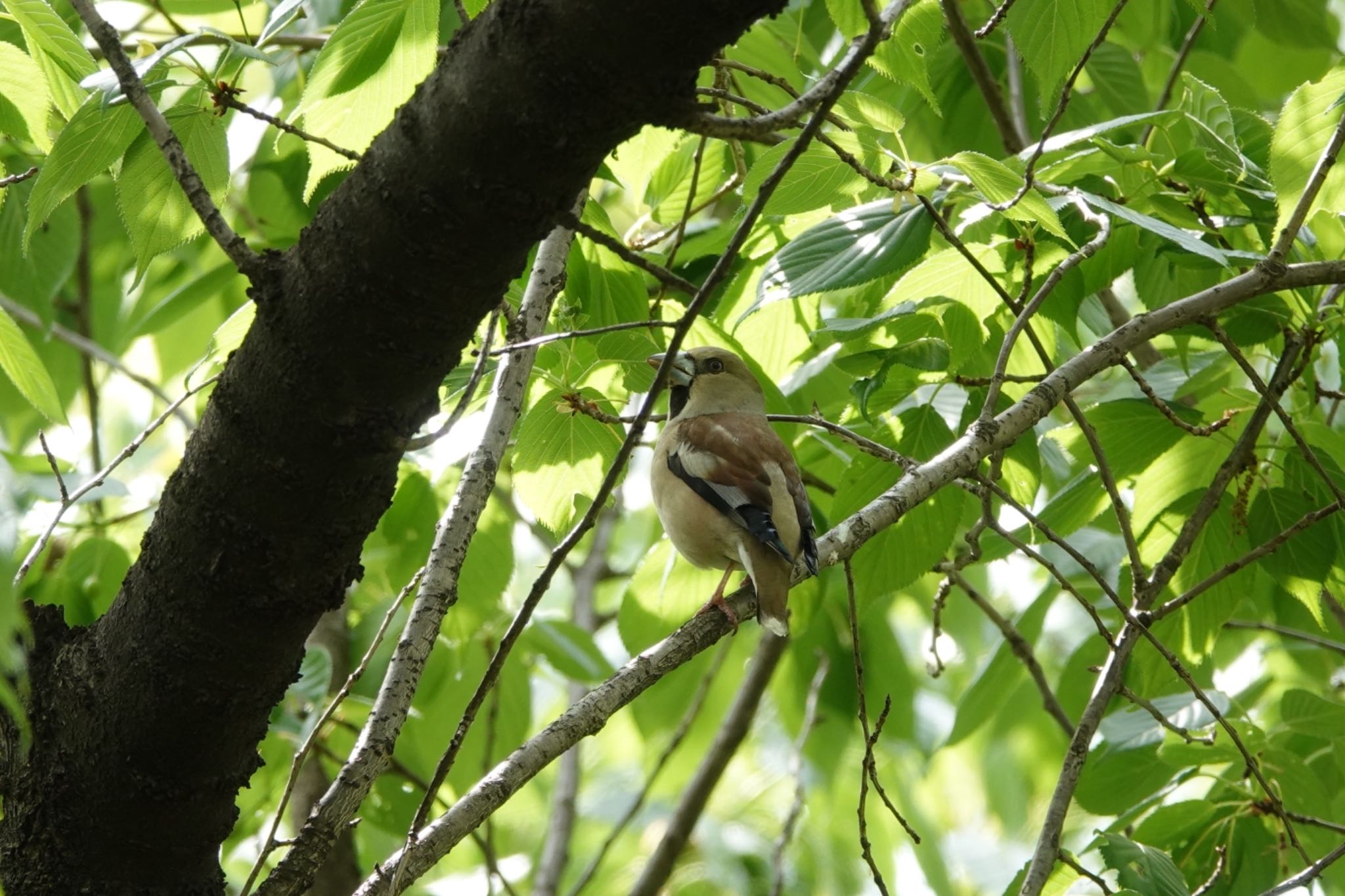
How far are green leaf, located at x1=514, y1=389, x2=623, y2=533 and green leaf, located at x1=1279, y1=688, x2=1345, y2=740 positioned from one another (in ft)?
7.29

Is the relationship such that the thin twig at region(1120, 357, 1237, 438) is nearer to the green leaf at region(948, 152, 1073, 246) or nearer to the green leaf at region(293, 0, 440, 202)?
the green leaf at region(948, 152, 1073, 246)

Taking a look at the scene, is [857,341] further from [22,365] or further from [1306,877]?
[22,365]

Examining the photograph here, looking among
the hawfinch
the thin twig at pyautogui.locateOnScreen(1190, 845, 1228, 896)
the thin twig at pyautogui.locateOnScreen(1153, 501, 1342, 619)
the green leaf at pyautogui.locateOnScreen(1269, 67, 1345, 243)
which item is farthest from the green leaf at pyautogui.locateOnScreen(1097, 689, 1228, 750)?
the green leaf at pyautogui.locateOnScreen(1269, 67, 1345, 243)

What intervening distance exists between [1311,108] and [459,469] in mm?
3124

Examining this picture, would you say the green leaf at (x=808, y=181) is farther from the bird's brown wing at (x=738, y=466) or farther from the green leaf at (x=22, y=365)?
the green leaf at (x=22, y=365)

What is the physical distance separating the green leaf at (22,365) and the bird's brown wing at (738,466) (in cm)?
224

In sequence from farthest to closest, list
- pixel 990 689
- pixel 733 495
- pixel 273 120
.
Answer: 1. pixel 990 689
2. pixel 733 495
3. pixel 273 120

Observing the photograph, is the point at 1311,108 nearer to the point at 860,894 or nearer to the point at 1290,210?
the point at 1290,210

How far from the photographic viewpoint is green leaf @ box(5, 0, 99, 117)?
107 inches

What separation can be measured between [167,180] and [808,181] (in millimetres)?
1523

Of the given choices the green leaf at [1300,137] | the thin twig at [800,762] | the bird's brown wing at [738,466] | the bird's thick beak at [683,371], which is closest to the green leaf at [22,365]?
the bird's brown wing at [738,466]

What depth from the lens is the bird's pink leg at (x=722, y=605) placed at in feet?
11.5

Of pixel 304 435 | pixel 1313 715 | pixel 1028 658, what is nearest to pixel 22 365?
pixel 304 435

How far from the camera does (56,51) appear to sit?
9.20 feet
